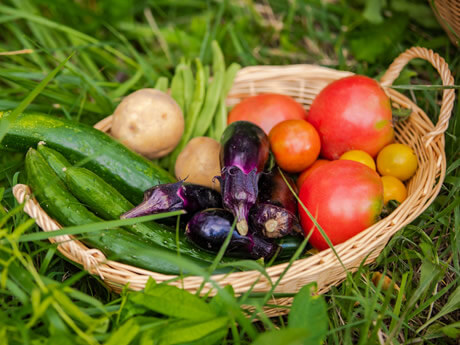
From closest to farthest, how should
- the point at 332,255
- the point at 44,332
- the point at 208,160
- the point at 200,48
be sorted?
the point at 44,332
the point at 332,255
the point at 208,160
the point at 200,48

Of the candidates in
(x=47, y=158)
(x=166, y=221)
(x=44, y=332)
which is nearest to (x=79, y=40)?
(x=47, y=158)

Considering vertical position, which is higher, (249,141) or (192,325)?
(249,141)

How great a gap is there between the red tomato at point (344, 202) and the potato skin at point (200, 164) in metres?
0.47

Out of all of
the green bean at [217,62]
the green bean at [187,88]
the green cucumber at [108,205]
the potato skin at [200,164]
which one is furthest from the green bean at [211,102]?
the green cucumber at [108,205]

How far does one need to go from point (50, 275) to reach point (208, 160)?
2.63ft

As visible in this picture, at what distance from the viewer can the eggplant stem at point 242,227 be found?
1.47 metres

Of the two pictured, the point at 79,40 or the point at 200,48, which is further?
the point at 200,48

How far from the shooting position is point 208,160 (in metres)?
1.88

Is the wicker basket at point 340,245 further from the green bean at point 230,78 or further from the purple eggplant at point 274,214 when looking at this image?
the green bean at point 230,78

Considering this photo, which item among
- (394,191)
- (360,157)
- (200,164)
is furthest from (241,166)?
(394,191)

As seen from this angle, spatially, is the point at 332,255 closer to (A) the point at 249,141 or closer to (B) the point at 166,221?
(A) the point at 249,141

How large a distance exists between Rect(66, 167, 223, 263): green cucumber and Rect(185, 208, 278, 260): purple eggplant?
0.19 ft

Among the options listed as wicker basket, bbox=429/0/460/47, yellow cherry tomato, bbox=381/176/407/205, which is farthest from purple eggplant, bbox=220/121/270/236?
wicker basket, bbox=429/0/460/47

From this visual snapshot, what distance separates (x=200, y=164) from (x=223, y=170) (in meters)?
0.29
